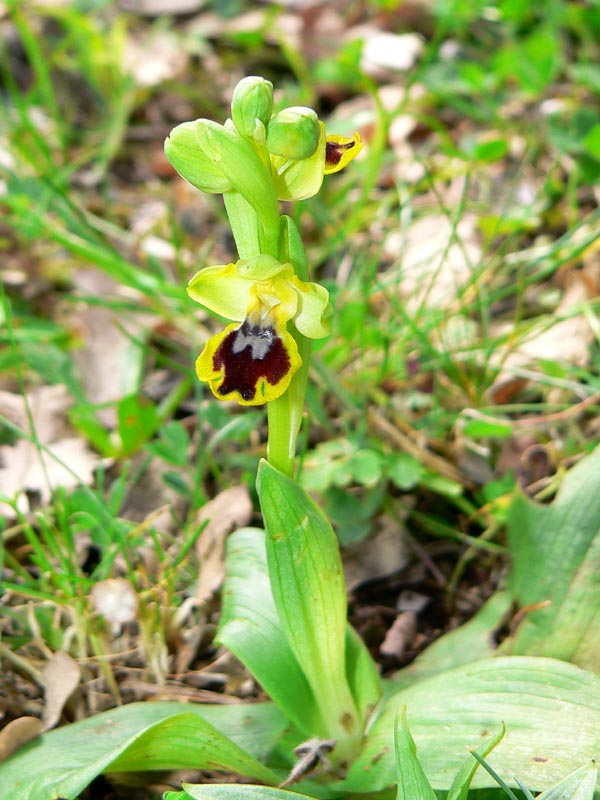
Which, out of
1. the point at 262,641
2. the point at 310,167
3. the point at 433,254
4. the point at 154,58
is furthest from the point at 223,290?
the point at 154,58

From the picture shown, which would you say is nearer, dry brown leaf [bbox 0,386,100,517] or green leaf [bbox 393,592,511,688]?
green leaf [bbox 393,592,511,688]

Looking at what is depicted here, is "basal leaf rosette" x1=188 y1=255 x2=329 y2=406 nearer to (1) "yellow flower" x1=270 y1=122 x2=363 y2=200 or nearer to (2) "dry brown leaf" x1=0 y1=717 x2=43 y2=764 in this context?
(1) "yellow flower" x1=270 y1=122 x2=363 y2=200

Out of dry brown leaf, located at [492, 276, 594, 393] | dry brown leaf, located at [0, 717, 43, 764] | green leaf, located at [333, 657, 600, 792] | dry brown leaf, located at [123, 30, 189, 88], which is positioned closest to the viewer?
green leaf, located at [333, 657, 600, 792]

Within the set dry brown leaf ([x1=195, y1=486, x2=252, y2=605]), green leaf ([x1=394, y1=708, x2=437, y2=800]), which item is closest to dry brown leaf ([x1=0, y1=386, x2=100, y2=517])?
dry brown leaf ([x1=195, y1=486, x2=252, y2=605])

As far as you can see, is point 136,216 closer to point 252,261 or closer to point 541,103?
point 541,103

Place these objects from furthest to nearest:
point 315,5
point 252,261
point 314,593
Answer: point 315,5, point 314,593, point 252,261

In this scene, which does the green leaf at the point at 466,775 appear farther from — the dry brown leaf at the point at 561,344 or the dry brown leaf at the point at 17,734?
the dry brown leaf at the point at 561,344

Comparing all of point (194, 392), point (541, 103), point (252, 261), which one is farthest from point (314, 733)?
point (541, 103)
